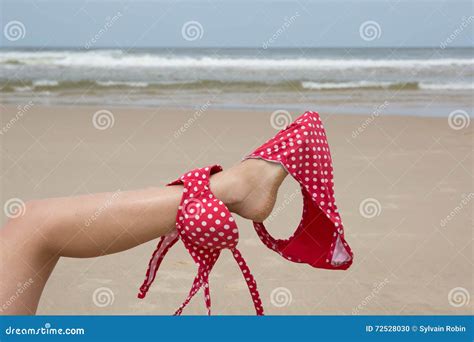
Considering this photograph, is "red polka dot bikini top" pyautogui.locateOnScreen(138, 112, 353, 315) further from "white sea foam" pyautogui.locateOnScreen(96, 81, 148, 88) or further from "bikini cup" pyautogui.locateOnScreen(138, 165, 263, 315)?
"white sea foam" pyautogui.locateOnScreen(96, 81, 148, 88)

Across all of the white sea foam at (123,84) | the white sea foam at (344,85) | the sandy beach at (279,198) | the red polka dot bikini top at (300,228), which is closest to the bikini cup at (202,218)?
the red polka dot bikini top at (300,228)

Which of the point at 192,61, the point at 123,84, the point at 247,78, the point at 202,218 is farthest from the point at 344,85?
the point at 202,218

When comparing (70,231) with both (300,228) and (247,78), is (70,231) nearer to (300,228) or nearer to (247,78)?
(300,228)

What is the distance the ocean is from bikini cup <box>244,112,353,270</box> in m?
5.03

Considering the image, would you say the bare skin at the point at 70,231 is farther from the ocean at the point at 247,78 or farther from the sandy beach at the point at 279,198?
the ocean at the point at 247,78

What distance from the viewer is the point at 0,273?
205 cm

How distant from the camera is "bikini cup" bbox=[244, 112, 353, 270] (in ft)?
7.77

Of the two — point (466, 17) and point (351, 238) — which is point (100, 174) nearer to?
point (351, 238)

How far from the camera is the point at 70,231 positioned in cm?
206

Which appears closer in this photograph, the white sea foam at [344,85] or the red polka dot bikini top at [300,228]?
the red polka dot bikini top at [300,228]

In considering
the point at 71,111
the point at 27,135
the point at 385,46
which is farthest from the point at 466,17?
the point at 27,135

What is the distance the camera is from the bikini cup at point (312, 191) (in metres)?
2.37

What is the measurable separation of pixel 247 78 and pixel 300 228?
806cm

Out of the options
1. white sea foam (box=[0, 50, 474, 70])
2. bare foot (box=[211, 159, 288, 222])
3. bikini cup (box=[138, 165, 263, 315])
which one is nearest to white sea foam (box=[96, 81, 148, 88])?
white sea foam (box=[0, 50, 474, 70])
